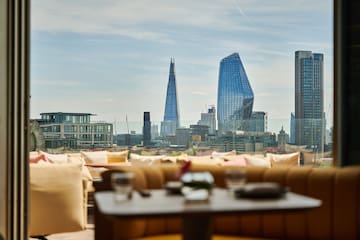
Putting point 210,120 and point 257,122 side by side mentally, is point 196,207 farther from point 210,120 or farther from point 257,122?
point 210,120

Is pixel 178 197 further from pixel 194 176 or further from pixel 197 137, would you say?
pixel 197 137

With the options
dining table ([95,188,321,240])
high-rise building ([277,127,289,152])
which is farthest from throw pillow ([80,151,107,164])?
dining table ([95,188,321,240])

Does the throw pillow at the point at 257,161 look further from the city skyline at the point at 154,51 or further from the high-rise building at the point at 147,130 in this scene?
the high-rise building at the point at 147,130

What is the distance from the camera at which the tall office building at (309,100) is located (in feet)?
17.4

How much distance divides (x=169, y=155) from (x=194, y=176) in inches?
172

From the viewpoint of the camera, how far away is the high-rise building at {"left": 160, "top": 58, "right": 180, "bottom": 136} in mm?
6992

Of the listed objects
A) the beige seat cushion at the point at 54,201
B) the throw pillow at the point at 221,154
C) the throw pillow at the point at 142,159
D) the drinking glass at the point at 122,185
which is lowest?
the beige seat cushion at the point at 54,201

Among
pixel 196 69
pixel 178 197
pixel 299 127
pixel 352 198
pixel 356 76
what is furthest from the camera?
pixel 196 69

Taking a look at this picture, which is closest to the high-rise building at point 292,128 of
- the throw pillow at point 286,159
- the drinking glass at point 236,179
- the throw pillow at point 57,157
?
the throw pillow at point 286,159

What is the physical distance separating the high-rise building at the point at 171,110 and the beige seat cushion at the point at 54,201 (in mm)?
2431

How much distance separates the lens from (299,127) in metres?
6.03

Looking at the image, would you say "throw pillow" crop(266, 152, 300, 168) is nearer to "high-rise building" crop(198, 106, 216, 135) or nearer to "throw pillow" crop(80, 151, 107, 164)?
"high-rise building" crop(198, 106, 216, 135)

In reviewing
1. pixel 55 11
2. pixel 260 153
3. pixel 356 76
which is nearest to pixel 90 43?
pixel 55 11

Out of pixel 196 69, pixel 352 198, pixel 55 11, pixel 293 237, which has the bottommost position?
pixel 293 237
